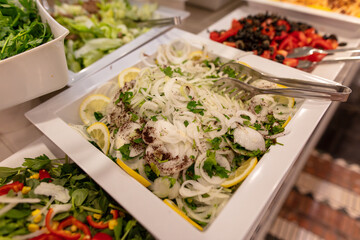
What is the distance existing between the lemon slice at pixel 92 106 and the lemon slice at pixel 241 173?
76 cm

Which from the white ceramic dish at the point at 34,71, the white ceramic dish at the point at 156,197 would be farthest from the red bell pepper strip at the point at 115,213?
the white ceramic dish at the point at 34,71

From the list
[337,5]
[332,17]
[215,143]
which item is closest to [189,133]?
[215,143]

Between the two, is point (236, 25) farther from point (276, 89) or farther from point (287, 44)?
point (276, 89)

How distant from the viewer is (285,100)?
4.12ft

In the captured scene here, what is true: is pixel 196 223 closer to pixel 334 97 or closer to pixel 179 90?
pixel 179 90

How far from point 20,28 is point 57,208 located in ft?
2.93

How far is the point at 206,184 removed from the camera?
987mm

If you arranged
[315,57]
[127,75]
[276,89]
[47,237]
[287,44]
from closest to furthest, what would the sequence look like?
1. [47,237]
2. [276,89]
3. [127,75]
4. [315,57]
5. [287,44]

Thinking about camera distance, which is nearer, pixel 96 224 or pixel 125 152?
pixel 96 224

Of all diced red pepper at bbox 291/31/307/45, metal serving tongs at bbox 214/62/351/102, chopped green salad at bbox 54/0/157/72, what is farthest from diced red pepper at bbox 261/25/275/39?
chopped green salad at bbox 54/0/157/72

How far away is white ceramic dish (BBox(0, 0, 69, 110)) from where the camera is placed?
101 centimetres

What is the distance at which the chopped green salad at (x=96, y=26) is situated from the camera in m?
1.74

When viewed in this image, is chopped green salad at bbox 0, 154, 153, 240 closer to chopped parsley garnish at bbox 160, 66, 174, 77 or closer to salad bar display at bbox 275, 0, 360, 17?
chopped parsley garnish at bbox 160, 66, 174, 77

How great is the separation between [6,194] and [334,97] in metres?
1.39
